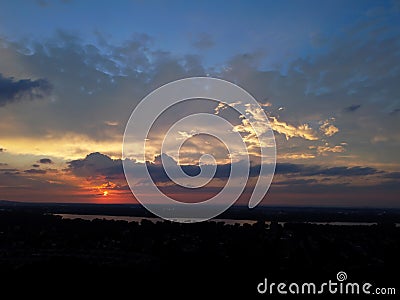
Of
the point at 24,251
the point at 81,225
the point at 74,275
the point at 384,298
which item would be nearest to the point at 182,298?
the point at 74,275

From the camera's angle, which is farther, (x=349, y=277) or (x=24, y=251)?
(x=24, y=251)

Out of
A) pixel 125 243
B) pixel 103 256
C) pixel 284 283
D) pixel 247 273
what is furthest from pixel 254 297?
pixel 125 243

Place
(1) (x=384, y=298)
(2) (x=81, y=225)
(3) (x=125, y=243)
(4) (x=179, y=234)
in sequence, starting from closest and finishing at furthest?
(1) (x=384, y=298) < (3) (x=125, y=243) < (4) (x=179, y=234) < (2) (x=81, y=225)

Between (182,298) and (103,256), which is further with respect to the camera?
(103,256)

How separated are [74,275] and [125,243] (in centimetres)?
2009

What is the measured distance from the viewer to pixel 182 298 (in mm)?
15305

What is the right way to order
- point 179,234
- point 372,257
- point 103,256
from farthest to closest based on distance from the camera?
point 179,234 → point 103,256 → point 372,257

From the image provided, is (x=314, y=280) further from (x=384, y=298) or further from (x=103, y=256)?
(x=103, y=256)

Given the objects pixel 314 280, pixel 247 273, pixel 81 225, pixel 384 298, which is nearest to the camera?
pixel 384 298

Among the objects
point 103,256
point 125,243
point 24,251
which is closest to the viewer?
point 103,256

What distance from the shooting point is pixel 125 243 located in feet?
121

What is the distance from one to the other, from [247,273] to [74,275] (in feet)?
25.9

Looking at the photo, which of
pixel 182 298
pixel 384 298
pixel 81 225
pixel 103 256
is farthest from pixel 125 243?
pixel 384 298

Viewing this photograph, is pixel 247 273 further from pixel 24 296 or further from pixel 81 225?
pixel 81 225
